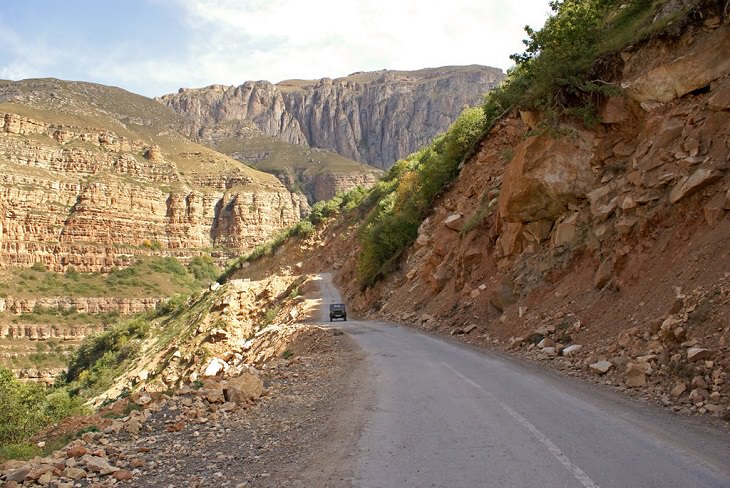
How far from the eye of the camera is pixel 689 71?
12.9 meters

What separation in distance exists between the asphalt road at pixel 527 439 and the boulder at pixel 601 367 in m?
0.50

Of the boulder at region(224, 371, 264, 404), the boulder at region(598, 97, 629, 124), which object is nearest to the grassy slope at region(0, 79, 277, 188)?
the boulder at region(598, 97, 629, 124)

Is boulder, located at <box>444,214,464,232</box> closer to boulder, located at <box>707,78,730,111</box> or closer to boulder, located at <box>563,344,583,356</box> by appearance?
boulder, located at <box>707,78,730,111</box>

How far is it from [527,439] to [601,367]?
455cm

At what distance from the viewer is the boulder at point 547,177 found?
52.5 feet

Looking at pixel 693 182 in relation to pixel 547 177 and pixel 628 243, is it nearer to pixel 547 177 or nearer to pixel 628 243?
pixel 628 243

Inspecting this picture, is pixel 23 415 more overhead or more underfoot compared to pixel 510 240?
more underfoot

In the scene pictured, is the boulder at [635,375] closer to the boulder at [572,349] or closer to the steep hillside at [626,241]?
the steep hillside at [626,241]

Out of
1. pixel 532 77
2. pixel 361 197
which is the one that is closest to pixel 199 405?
pixel 532 77

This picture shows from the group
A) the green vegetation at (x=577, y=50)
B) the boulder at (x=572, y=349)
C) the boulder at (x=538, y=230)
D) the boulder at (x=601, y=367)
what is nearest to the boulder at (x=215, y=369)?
the boulder at (x=572, y=349)

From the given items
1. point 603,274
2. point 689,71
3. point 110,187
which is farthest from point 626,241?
point 110,187

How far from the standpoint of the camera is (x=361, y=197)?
6900cm

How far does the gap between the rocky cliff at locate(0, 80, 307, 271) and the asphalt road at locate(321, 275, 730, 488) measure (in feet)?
344

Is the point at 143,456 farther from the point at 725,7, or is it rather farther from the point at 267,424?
the point at 725,7
